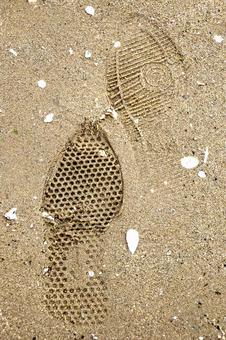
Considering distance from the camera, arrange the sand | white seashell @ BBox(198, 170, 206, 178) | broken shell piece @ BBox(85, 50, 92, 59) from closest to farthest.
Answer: the sand < white seashell @ BBox(198, 170, 206, 178) < broken shell piece @ BBox(85, 50, 92, 59)

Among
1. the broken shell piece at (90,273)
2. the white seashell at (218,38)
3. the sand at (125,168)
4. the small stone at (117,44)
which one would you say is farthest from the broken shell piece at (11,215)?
the white seashell at (218,38)

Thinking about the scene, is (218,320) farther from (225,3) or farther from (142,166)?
(225,3)

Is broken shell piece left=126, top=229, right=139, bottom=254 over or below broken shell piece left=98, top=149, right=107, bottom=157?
below

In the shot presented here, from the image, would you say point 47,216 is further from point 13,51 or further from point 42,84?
point 13,51

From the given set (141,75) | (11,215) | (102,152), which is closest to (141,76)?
(141,75)

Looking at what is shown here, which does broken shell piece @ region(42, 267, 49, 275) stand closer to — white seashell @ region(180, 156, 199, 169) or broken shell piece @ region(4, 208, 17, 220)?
broken shell piece @ region(4, 208, 17, 220)

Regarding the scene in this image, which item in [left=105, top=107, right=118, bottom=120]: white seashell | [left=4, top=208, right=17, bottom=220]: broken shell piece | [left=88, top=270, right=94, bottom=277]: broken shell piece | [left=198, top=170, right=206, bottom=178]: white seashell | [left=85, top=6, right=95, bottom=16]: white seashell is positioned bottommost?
[left=88, top=270, right=94, bottom=277]: broken shell piece

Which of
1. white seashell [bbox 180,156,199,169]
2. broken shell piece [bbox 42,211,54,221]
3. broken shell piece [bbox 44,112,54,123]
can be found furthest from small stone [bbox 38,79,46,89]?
white seashell [bbox 180,156,199,169]

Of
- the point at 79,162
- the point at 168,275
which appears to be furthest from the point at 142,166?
the point at 168,275
